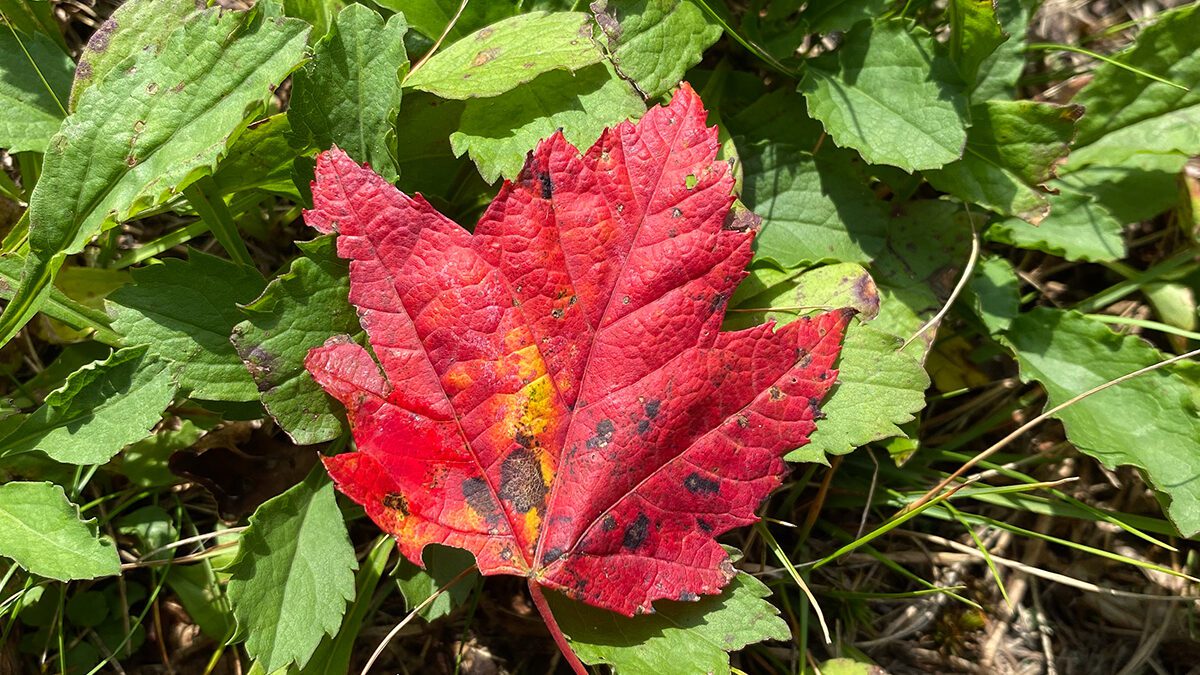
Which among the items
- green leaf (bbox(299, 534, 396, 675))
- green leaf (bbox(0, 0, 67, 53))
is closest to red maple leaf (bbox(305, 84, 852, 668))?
green leaf (bbox(299, 534, 396, 675))

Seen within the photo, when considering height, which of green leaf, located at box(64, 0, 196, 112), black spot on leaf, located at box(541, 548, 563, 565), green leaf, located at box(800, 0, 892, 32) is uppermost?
green leaf, located at box(64, 0, 196, 112)

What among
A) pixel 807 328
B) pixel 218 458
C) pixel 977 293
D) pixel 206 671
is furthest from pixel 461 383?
pixel 977 293

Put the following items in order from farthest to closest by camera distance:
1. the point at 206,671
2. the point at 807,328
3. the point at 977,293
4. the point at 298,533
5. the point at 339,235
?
the point at 977,293, the point at 206,671, the point at 298,533, the point at 807,328, the point at 339,235

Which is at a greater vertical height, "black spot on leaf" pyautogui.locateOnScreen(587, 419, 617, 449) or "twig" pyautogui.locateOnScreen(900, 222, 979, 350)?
"black spot on leaf" pyautogui.locateOnScreen(587, 419, 617, 449)

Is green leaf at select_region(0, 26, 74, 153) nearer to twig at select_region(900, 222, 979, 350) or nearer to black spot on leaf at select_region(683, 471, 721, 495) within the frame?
black spot on leaf at select_region(683, 471, 721, 495)

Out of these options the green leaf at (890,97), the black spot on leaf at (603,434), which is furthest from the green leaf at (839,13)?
the black spot on leaf at (603,434)

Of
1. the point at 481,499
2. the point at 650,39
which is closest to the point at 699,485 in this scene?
→ the point at 481,499

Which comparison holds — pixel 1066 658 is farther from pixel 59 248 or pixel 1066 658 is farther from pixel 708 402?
pixel 59 248
